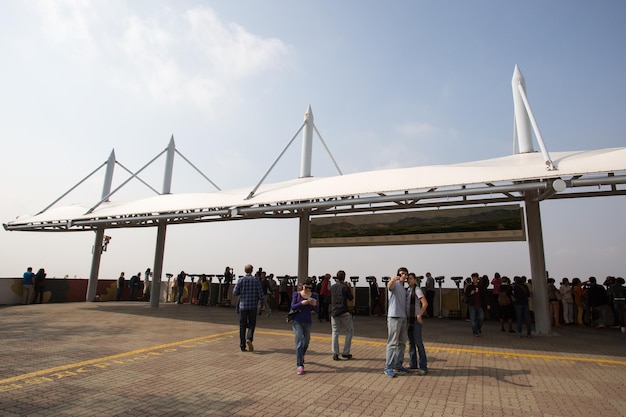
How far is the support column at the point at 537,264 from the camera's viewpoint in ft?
33.9

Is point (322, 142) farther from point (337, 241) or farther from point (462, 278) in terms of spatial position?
point (462, 278)

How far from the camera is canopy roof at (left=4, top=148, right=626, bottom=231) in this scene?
838 cm

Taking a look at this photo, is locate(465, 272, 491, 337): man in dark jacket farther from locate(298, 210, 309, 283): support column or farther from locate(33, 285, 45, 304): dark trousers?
locate(33, 285, 45, 304): dark trousers

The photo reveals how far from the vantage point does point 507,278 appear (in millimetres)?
12406

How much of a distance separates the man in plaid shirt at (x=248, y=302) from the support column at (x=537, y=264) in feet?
27.7

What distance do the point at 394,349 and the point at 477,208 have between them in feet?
27.5

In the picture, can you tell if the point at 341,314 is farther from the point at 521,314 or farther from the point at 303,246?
the point at 303,246

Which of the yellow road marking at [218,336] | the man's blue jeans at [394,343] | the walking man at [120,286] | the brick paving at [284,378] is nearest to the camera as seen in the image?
the brick paving at [284,378]

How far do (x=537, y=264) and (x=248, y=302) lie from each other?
887 centimetres

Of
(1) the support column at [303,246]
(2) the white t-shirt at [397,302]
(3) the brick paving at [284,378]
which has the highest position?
(1) the support column at [303,246]

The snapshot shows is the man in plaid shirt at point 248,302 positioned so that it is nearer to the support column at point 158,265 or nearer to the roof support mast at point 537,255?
the roof support mast at point 537,255

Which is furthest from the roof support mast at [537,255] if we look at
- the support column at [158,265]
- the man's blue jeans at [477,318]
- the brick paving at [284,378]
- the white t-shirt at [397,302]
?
the support column at [158,265]

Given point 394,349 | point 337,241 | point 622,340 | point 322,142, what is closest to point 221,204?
point 337,241

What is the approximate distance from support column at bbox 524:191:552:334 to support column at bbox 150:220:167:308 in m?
15.9
